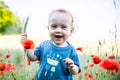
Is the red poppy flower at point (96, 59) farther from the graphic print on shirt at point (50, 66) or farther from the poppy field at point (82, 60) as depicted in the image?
the graphic print on shirt at point (50, 66)

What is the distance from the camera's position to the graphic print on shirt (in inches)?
82.7

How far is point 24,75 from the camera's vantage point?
7.32 ft

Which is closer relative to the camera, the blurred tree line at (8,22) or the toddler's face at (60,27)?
the toddler's face at (60,27)

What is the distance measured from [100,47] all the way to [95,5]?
0.23 metres

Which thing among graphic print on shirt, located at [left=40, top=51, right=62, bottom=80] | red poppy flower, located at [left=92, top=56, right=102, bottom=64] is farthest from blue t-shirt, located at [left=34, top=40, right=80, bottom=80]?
red poppy flower, located at [left=92, top=56, right=102, bottom=64]

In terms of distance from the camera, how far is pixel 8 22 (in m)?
2.22

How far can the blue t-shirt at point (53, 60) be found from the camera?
6.91 feet

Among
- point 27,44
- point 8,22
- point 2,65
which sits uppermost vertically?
point 8,22

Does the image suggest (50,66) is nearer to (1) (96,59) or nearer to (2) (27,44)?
(2) (27,44)

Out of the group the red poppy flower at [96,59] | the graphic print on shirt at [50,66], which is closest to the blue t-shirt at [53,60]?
the graphic print on shirt at [50,66]

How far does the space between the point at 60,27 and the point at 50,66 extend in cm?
20

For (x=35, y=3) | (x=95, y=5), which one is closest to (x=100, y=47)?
(x=95, y=5)

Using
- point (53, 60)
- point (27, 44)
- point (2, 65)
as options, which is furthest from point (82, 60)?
point (2, 65)

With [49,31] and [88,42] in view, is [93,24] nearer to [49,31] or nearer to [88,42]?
[88,42]
